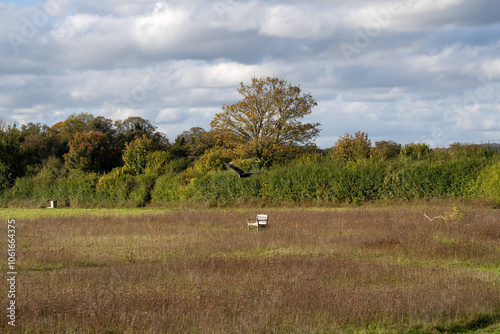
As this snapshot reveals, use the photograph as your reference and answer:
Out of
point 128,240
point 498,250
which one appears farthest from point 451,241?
point 128,240

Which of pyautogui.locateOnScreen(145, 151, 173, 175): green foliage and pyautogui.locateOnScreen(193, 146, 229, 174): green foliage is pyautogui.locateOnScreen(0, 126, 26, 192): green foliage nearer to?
pyautogui.locateOnScreen(145, 151, 173, 175): green foliage

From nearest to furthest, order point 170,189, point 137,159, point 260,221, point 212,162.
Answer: point 260,221 < point 170,189 < point 212,162 < point 137,159

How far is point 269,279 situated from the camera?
1186cm

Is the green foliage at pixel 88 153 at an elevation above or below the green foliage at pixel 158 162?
above

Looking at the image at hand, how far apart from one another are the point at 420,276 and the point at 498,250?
5.13 m

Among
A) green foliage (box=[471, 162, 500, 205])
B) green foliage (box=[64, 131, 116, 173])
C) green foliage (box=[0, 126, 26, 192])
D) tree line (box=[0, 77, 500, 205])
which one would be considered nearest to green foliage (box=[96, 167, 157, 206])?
tree line (box=[0, 77, 500, 205])

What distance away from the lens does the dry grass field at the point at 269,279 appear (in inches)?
349

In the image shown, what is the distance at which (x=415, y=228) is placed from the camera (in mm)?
20125

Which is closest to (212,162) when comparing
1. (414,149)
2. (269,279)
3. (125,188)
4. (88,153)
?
(125,188)

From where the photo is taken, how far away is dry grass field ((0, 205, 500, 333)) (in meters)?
8.88

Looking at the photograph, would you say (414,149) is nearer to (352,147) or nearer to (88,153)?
(352,147)

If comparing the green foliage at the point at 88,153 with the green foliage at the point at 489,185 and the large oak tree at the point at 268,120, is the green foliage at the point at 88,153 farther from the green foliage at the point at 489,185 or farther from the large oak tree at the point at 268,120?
the green foliage at the point at 489,185

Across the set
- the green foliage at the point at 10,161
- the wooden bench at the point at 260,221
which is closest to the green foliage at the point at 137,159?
the green foliage at the point at 10,161

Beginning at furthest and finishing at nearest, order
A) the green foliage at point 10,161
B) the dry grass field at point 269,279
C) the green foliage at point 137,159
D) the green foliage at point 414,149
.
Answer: the green foliage at point 10,161 < the green foliage at point 137,159 < the green foliage at point 414,149 < the dry grass field at point 269,279
